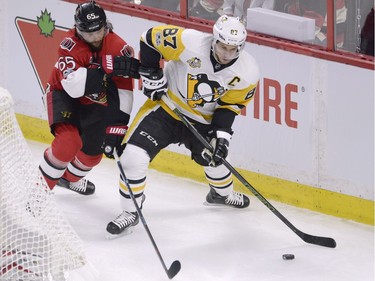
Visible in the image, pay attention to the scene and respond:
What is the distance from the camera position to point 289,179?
6262 mm

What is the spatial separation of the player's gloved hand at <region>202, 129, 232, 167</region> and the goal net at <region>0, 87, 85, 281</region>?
2.80 feet

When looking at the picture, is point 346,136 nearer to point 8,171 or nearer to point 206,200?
point 206,200

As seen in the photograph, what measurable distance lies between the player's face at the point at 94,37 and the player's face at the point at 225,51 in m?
0.52

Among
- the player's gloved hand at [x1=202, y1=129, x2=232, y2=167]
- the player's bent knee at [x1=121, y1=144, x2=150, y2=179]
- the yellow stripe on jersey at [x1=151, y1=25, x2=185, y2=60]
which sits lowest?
the player's bent knee at [x1=121, y1=144, x2=150, y2=179]

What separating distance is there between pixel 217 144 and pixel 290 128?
2.26 feet

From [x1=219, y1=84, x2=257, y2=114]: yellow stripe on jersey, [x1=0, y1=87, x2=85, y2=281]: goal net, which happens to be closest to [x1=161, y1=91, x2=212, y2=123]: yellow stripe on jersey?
[x1=219, y1=84, x2=257, y2=114]: yellow stripe on jersey

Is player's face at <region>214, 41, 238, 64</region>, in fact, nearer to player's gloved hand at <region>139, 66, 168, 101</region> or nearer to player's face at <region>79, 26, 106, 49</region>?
player's gloved hand at <region>139, 66, 168, 101</region>

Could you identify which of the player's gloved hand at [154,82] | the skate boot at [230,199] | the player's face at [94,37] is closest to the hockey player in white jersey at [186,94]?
the player's gloved hand at [154,82]

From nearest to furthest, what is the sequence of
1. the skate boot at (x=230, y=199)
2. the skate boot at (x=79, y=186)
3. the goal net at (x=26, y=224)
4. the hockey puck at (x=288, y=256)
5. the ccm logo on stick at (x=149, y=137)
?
the goal net at (x=26, y=224) → the hockey puck at (x=288, y=256) → the ccm logo on stick at (x=149, y=137) → the skate boot at (x=230, y=199) → the skate boot at (x=79, y=186)

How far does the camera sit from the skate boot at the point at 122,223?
5750 millimetres

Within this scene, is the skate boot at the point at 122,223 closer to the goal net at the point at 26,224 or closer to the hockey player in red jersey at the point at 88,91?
the hockey player in red jersey at the point at 88,91

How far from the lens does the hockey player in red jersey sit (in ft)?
18.3

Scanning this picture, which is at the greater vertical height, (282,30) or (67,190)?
(282,30)

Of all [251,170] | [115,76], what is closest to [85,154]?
[115,76]
